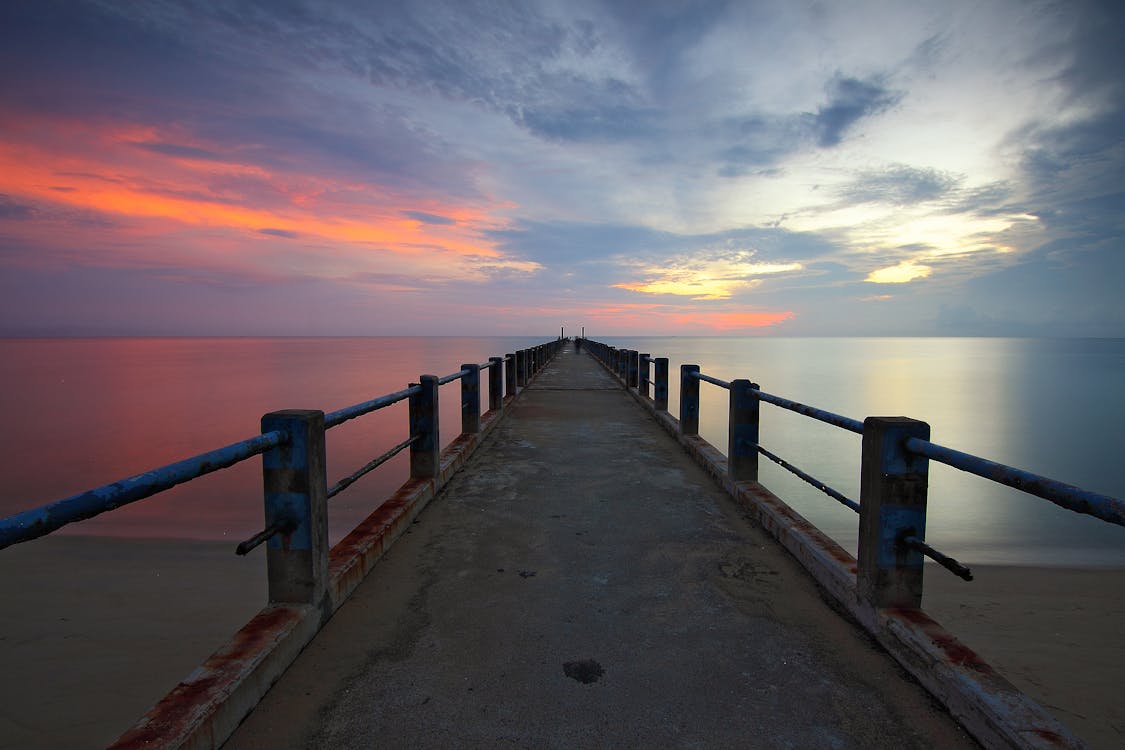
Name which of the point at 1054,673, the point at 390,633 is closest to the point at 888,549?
the point at 390,633

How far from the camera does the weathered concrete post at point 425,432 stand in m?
5.39

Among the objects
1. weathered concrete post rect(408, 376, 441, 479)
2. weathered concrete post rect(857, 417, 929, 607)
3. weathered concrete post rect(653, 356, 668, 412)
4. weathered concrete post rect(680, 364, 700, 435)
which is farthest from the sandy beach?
weathered concrete post rect(653, 356, 668, 412)

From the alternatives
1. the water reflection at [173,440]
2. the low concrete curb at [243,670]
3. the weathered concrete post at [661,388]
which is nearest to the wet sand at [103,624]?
the water reflection at [173,440]

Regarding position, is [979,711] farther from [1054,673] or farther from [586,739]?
[1054,673]

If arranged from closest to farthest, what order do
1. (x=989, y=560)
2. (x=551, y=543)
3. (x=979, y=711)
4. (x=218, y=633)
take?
(x=979, y=711) < (x=551, y=543) < (x=218, y=633) < (x=989, y=560)

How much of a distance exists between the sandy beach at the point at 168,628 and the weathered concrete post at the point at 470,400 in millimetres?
3420

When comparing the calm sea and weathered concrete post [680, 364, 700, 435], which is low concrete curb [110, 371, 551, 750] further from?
the calm sea

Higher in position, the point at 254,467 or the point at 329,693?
the point at 329,693

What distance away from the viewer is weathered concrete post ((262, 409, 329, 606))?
2850 mm

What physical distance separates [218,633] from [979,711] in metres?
6.92

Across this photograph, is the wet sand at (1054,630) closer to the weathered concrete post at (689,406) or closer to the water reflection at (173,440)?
the weathered concrete post at (689,406)

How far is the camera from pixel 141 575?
26.1ft

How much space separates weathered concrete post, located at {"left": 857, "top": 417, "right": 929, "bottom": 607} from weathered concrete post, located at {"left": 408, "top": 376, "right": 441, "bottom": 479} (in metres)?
3.79

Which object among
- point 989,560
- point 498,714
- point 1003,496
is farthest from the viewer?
point 1003,496
